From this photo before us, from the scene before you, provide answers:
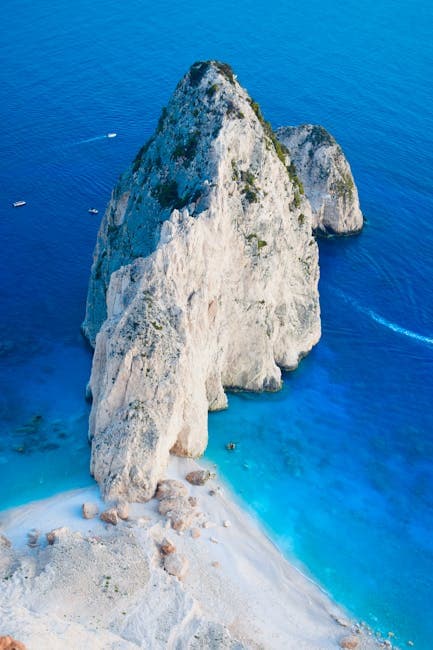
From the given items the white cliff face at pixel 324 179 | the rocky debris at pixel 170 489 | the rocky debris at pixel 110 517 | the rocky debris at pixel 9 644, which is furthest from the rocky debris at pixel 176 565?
the white cliff face at pixel 324 179

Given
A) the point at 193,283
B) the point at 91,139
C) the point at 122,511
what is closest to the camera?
the point at 122,511

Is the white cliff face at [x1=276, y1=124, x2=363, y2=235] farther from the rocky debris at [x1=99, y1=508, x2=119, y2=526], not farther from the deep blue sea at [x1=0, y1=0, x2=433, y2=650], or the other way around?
the rocky debris at [x1=99, y1=508, x2=119, y2=526]

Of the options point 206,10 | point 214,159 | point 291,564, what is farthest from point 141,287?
point 206,10

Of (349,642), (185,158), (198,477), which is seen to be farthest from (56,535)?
(185,158)

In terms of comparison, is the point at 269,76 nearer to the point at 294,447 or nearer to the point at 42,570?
the point at 294,447

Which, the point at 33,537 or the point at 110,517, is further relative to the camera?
the point at 110,517

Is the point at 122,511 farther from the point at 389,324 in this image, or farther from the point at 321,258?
the point at 321,258
